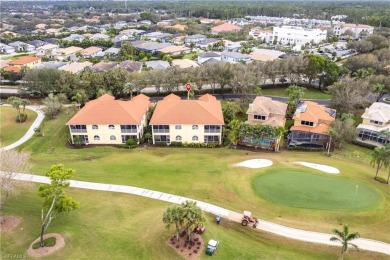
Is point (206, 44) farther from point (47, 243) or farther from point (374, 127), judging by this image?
point (47, 243)

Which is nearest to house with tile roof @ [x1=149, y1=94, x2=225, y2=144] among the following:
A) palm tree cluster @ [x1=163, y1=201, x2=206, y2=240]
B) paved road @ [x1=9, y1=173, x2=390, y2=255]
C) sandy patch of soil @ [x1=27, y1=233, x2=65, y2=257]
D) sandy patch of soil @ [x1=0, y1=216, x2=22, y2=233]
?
paved road @ [x1=9, y1=173, x2=390, y2=255]

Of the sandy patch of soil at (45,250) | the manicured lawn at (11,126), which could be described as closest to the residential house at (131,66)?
the manicured lawn at (11,126)

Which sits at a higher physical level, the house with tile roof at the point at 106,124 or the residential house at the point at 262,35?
the residential house at the point at 262,35

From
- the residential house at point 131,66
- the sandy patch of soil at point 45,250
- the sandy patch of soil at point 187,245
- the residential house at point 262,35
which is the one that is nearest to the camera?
the sandy patch of soil at point 45,250

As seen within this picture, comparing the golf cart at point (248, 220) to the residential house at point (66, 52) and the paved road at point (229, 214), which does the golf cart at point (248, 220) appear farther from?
the residential house at point (66, 52)

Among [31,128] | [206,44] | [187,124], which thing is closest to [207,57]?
[206,44]

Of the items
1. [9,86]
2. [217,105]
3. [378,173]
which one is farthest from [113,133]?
[9,86]
